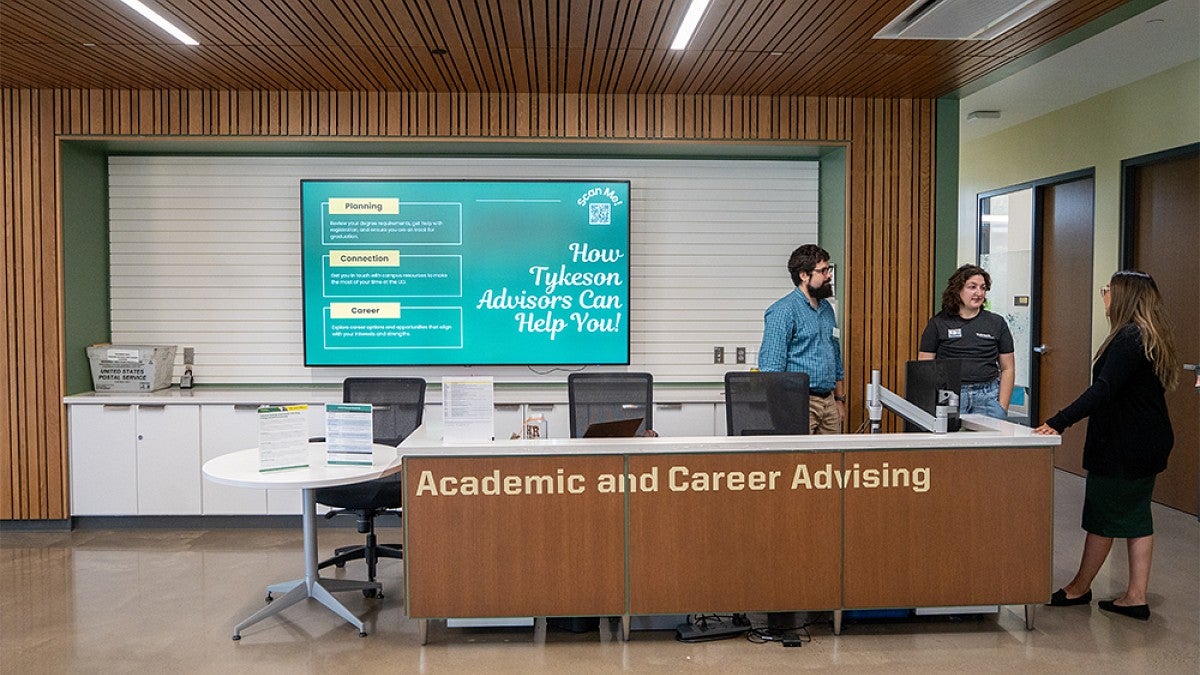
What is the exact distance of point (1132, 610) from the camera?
14.2 ft

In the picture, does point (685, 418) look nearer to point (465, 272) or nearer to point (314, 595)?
point (465, 272)

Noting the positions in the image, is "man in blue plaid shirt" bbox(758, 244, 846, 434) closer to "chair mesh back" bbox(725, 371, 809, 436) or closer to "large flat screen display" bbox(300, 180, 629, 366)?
"chair mesh back" bbox(725, 371, 809, 436)

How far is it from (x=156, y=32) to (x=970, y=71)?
4.74 m

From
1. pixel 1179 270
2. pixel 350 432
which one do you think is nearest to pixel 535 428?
pixel 350 432

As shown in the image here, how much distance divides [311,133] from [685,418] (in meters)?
3.26

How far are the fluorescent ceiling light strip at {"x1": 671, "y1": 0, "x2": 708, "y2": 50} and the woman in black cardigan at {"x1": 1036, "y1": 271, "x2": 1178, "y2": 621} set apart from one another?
8.01ft

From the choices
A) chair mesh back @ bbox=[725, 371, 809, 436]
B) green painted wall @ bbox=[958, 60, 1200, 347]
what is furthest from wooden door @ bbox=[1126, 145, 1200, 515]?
chair mesh back @ bbox=[725, 371, 809, 436]

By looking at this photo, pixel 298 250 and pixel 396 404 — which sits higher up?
pixel 298 250

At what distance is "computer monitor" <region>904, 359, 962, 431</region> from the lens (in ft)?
14.0

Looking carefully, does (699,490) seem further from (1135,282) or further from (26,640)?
(26,640)

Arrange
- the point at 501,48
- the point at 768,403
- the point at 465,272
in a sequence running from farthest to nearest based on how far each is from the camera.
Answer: the point at 465,272 < the point at 501,48 < the point at 768,403

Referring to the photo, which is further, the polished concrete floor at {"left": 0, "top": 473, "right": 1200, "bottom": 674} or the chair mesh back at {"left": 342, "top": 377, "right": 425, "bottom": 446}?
the chair mesh back at {"left": 342, "top": 377, "right": 425, "bottom": 446}

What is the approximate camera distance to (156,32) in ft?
15.3

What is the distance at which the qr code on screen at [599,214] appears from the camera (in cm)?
658
